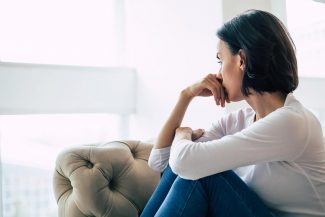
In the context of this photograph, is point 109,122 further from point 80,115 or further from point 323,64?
point 323,64

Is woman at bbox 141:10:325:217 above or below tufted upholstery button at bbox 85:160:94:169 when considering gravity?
above

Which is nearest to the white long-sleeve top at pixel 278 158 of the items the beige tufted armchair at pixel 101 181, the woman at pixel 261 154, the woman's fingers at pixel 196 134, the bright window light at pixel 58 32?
the woman at pixel 261 154

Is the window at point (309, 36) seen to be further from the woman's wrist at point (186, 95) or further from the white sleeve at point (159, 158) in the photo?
the white sleeve at point (159, 158)

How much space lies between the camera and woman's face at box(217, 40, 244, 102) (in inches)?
44.4

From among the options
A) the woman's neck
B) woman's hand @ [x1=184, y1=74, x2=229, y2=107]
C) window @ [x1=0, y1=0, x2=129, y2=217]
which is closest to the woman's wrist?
woman's hand @ [x1=184, y1=74, x2=229, y2=107]

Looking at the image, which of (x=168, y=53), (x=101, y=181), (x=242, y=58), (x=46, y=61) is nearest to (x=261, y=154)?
(x=242, y=58)

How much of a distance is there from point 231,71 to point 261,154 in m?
0.30

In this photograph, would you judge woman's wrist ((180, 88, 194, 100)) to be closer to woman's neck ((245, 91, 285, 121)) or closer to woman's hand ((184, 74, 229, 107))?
woman's hand ((184, 74, 229, 107))

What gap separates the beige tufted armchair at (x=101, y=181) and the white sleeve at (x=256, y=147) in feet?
1.36

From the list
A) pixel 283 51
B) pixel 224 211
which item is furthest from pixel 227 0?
pixel 224 211

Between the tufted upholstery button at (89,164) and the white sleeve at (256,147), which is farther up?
the white sleeve at (256,147)

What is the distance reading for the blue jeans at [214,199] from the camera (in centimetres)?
101

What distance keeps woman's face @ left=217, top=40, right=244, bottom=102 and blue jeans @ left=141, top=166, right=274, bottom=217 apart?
28 cm

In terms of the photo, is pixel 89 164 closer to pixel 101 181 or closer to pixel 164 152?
pixel 101 181
